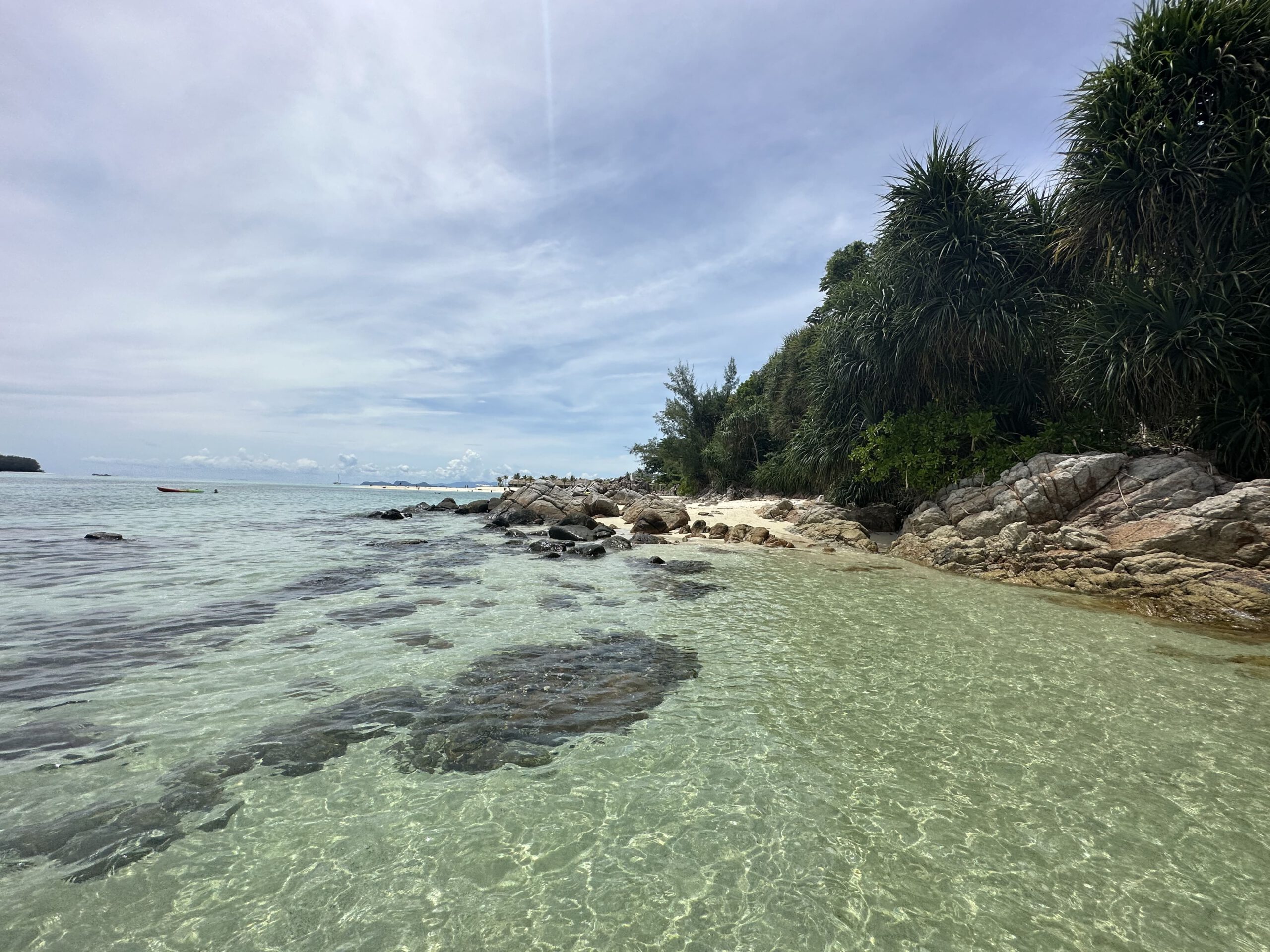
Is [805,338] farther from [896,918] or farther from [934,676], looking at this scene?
[896,918]

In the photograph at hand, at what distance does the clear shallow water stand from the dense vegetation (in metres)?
7.22

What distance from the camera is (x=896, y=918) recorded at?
272 cm

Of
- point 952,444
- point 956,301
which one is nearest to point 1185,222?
point 956,301

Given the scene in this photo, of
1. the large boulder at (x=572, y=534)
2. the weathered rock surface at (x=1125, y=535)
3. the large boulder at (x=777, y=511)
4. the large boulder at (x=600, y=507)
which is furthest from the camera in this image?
the large boulder at (x=600, y=507)

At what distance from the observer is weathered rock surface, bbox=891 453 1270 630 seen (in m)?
9.19

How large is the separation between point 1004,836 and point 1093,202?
16.0 metres

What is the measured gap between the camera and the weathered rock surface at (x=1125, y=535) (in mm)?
9188

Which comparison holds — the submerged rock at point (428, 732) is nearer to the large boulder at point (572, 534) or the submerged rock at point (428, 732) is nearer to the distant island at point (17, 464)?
the large boulder at point (572, 534)

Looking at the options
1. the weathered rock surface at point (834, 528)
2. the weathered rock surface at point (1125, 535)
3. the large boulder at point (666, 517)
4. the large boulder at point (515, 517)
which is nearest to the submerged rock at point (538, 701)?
the weathered rock surface at point (1125, 535)

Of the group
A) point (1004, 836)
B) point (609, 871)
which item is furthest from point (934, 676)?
point (609, 871)

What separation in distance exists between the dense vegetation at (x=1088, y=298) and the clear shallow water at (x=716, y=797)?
23.7 feet

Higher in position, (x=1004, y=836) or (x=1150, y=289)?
(x=1150, y=289)

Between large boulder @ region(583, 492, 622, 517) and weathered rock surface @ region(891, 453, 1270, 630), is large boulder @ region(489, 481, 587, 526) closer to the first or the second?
large boulder @ region(583, 492, 622, 517)

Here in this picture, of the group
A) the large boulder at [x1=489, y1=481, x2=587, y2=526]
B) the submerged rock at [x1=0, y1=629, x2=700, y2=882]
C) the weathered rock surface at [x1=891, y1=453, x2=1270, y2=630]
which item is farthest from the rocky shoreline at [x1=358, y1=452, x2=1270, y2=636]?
the submerged rock at [x1=0, y1=629, x2=700, y2=882]
